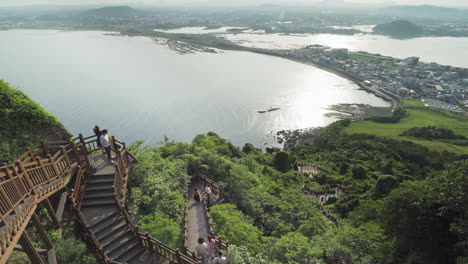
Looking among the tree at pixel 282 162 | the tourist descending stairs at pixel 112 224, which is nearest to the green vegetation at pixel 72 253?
the tourist descending stairs at pixel 112 224

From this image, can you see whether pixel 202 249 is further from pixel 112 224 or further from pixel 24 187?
pixel 24 187

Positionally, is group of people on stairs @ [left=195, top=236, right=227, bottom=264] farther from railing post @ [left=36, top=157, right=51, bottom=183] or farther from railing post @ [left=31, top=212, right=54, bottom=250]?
railing post @ [left=36, top=157, right=51, bottom=183]

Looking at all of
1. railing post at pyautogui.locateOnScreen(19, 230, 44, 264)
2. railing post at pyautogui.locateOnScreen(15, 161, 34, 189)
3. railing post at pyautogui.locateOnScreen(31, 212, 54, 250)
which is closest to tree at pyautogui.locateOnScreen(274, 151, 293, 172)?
railing post at pyautogui.locateOnScreen(31, 212, 54, 250)

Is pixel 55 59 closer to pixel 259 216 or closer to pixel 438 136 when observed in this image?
pixel 259 216

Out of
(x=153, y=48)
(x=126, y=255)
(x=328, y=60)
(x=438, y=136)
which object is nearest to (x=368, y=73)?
(x=328, y=60)

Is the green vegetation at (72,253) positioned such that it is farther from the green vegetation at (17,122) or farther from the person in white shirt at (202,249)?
the green vegetation at (17,122)

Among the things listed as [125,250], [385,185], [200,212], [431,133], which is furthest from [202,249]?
[431,133]
